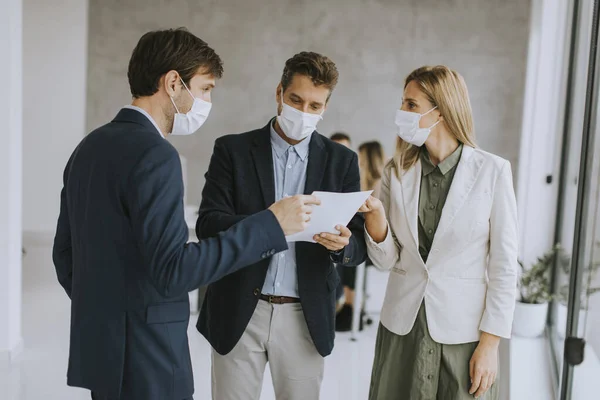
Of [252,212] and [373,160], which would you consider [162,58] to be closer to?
[252,212]

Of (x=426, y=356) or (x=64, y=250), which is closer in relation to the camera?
(x=64, y=250)

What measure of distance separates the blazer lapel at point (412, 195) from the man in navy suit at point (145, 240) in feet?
1.29

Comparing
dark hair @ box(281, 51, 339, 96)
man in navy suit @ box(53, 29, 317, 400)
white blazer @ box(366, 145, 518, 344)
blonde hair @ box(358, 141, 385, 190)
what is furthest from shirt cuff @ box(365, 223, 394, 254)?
blonde hair @ box(358, 141, 385, 190)

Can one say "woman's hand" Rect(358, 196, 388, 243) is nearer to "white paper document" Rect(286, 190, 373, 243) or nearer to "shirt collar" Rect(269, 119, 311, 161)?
"white paper document" Rect(286, 190, 373, 243)

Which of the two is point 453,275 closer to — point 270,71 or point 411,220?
point 411,220

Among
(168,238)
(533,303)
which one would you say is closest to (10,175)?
(168,238)

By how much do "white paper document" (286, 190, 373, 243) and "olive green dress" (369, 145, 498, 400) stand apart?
0.82ft

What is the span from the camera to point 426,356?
1.88 m

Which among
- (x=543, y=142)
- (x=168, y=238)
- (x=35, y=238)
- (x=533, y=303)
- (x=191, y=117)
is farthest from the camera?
(x=35, y=238)

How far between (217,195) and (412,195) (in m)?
0.59

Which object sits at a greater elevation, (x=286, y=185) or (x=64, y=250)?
(x=286, y=185)

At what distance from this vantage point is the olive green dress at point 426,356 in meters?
1.88

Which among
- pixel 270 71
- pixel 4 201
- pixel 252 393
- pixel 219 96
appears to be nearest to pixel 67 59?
A: pixel 219 96

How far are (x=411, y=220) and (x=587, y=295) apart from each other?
90 centimetres
